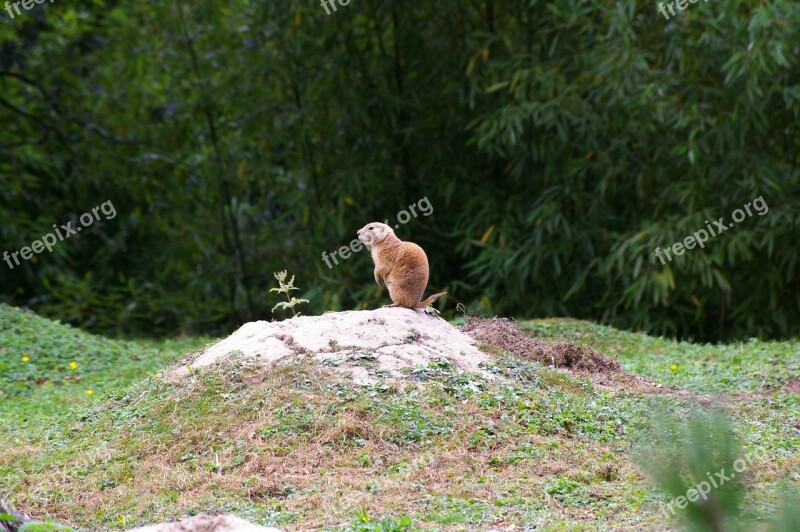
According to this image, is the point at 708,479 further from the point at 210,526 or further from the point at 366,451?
the point at 366,451

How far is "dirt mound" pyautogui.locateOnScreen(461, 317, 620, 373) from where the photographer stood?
601 centimetres

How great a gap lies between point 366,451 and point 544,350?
1.96 meters

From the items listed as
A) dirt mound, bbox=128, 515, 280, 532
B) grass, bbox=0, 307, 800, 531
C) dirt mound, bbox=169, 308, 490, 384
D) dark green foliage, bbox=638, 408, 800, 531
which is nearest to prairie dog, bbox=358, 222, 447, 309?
dirt mound, bbox=169, 308, 490, 384

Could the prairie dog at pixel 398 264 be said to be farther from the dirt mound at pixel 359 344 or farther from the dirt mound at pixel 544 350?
the dirt mound at pixel 544 350

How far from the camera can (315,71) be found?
973 centimetres

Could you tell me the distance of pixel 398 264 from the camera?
18.1ft

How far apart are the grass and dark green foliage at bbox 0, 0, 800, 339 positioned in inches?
123

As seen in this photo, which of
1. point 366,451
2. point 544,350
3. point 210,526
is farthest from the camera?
point 544,350

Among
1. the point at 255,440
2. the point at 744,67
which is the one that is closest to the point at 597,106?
the point at 744,67

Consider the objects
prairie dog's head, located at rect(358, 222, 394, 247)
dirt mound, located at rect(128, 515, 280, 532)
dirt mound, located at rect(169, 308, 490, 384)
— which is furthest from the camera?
prairie dog's head, located at rect(358, 222, 394, 247)

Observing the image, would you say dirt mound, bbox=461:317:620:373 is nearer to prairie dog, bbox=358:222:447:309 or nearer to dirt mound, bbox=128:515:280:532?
prairie dog, bbox=358:222:447:309

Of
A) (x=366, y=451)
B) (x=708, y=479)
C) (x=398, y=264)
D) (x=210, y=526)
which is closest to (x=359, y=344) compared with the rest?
(x=398, y=264)

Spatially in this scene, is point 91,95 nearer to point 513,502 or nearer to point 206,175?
point 206,175

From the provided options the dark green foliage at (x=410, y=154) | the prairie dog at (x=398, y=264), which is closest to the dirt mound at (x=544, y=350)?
the prairie dog at (x=398, y=264)
